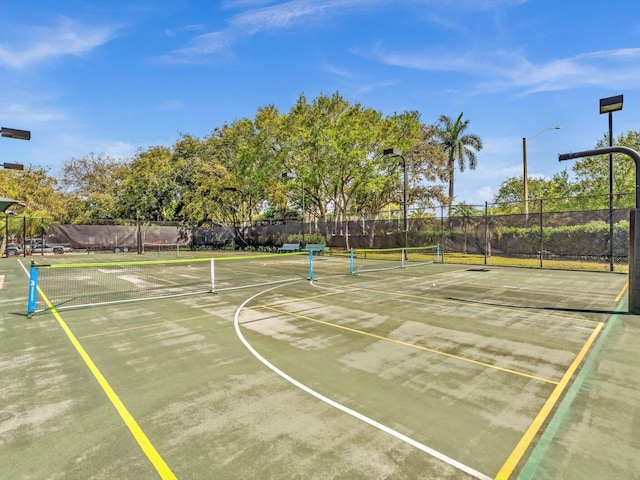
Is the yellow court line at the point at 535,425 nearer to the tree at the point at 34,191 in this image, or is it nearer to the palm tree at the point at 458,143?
the palm tree at the point at 458,143

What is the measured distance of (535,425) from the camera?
3863 mm

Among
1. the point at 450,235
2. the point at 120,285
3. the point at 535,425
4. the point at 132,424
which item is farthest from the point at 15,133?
the point at 450,235

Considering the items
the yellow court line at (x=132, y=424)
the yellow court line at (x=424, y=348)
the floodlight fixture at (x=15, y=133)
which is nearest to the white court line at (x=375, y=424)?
the yellow court line at (x=132, y=424)

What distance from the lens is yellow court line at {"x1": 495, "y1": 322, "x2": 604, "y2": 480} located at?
10.3ft

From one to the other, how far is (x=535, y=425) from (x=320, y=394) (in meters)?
2.61

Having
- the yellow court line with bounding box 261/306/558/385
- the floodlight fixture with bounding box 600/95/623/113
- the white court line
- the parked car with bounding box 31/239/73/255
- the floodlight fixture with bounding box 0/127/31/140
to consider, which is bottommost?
the yellow court line with bounding box 261/306/558/385

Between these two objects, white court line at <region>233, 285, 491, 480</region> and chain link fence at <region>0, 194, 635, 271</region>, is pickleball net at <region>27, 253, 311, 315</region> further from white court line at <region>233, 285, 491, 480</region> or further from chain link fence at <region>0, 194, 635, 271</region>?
chain link fence at <region>0, 194, 635, 271</region>

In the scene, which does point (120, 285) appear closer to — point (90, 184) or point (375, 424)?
point (375, 424)

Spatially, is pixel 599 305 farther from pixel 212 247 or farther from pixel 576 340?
pixel 212 247

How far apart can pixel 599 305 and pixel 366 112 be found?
97.7ft

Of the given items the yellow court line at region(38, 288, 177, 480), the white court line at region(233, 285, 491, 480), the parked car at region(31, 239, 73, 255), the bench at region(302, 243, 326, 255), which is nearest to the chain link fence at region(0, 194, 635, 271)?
the parked car at region(31, 239, 73, 255)

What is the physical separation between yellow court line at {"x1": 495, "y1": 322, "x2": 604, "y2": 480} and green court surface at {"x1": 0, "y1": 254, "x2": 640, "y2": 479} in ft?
0.08

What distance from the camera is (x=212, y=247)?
44.2m

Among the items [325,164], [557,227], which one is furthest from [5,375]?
[325,164]
